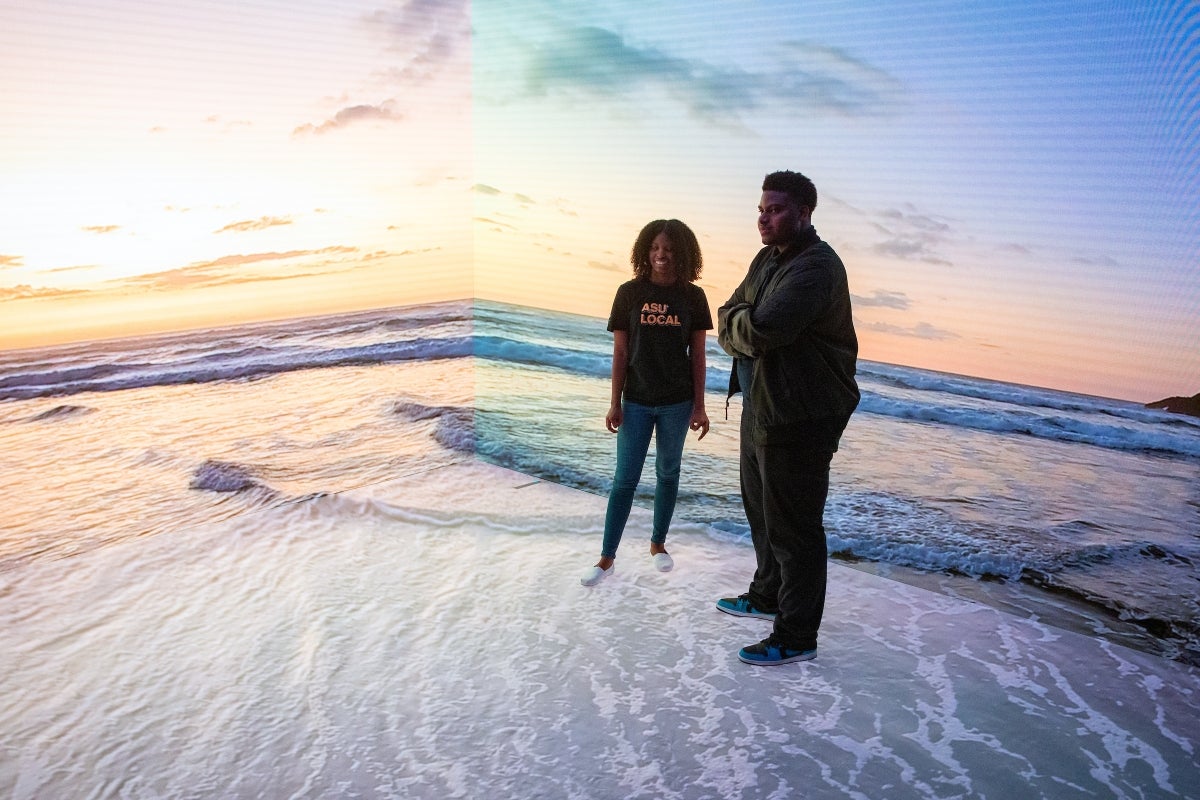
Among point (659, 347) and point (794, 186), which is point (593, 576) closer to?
point (659, 347)

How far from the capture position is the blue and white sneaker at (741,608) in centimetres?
248

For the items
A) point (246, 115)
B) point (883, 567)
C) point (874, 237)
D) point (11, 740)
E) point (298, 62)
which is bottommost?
point (11, 740)

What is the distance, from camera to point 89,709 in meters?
1.90

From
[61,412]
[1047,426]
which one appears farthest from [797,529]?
[61,412]

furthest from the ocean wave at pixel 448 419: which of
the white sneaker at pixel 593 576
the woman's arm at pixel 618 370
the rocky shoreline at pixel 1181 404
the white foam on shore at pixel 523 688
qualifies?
the rocky shoreline at pixel 1181 404

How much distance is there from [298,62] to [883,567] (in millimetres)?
3497

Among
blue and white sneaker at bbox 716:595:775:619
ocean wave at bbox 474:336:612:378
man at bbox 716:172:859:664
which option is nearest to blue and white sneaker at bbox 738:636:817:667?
man at bbox 716:172:859:664

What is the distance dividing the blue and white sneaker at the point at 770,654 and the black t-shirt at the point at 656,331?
2.70ft

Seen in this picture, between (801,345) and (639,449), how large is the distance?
0.81 meters

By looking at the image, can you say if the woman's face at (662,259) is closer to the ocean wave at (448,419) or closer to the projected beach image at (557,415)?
the projected beach image at (557,415)

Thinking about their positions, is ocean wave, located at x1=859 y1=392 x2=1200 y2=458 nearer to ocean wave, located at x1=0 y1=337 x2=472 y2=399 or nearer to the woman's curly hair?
the woman's curly hair

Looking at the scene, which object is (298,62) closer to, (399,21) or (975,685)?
(399,21)

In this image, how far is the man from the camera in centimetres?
194

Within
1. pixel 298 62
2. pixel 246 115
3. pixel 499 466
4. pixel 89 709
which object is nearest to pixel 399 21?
pixel 298 62
